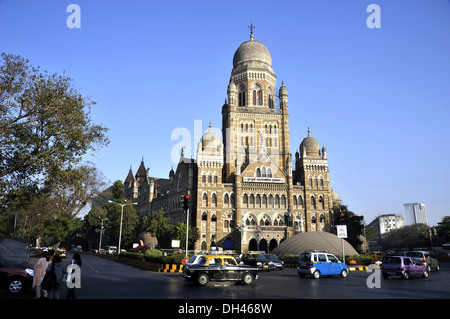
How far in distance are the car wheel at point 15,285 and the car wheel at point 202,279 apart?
7962 millimetres

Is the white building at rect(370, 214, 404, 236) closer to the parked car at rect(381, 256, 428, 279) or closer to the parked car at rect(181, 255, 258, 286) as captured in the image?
the parked car at rect(381, 256, 428, 279)

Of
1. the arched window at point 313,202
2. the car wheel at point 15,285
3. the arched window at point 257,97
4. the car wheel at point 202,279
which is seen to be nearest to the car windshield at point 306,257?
the car wheel at point 202,279

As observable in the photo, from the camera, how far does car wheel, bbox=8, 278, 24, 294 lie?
14.4m

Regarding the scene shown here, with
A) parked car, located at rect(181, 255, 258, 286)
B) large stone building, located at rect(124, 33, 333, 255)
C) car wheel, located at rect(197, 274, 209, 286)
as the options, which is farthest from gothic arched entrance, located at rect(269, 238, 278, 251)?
car wheel, located at rect(197, 274, 209, 286)

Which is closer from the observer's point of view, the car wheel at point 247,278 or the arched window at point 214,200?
the car wheel at point 247,278

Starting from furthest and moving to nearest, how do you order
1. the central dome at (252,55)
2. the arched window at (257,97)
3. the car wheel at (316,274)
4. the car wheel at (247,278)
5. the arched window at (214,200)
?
the central dome at (252,55)
the arched window at (257,97)
the arched window at (214,200)
the car wheel at (316,274)
the car wheel at (247,278)

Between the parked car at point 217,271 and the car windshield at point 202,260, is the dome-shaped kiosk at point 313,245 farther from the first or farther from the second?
the car windshield at point 202,260

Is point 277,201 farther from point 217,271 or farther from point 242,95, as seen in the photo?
point 217,271

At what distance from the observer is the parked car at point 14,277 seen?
1431 centimetres

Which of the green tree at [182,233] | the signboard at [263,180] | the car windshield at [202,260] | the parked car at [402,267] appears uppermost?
the signboard at [263,180]

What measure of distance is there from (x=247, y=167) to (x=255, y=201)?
6.45m

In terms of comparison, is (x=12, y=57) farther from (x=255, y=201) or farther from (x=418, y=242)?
(x=418, y=242)

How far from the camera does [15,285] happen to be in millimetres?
14430
